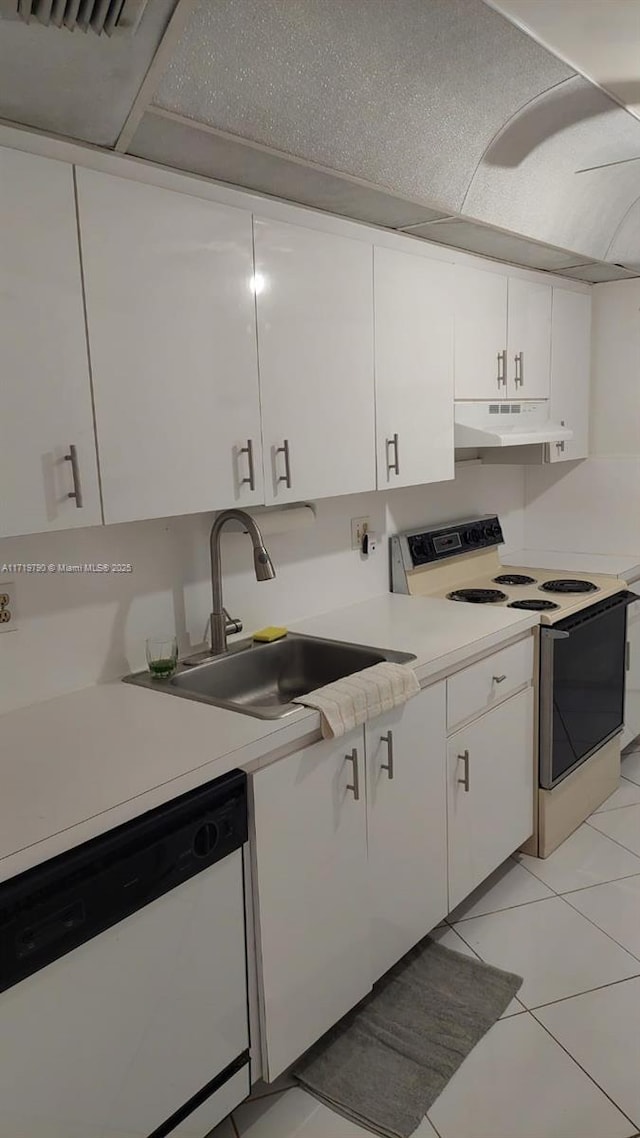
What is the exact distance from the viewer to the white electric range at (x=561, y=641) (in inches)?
106

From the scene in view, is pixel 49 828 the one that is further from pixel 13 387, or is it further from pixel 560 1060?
pixel 560 1060

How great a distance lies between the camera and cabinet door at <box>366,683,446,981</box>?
198cm

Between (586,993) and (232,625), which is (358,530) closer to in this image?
(232,625)

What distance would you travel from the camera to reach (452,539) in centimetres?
318

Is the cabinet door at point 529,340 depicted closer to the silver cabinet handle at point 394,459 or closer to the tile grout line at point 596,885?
the silver cabinet handle at point 394,459

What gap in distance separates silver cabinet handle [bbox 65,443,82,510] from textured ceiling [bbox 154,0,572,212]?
2.23ft

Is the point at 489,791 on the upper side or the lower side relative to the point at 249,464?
lower

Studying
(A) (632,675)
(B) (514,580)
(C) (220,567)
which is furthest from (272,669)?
(A) (632,675)

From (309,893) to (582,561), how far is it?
2.33 metres

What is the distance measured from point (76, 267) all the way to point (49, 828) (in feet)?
3.51

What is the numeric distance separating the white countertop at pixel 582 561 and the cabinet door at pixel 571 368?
474 millimetres

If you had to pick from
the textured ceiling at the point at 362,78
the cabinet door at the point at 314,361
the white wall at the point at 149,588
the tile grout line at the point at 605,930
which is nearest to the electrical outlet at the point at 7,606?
the white wall at the point at 149,588

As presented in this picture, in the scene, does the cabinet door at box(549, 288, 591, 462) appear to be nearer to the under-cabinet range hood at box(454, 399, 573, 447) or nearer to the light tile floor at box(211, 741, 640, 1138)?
the under-cabinet range hood at box(454, 399, 573, 447)

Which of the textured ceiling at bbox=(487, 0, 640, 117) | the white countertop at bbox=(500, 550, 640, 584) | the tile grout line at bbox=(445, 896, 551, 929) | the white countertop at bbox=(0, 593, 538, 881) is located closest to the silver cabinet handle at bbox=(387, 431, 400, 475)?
the white countertop at bbox=(0, 593, 538, 881)
